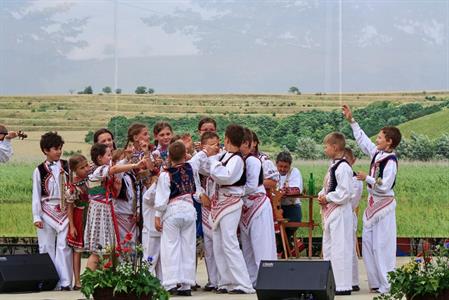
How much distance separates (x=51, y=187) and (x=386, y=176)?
10.1ft

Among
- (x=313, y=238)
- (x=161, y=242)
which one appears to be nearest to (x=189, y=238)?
(x=161, y=242)

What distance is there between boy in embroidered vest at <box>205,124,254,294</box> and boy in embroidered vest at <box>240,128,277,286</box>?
0.80 ft

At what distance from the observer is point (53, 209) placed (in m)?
12.1

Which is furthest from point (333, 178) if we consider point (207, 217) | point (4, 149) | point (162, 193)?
point (4, 149)

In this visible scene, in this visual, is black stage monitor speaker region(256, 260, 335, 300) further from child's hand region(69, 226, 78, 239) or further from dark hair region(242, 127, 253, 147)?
child's hand region(69, 226, 78, 239)

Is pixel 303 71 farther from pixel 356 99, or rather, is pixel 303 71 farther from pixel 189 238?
pixel 189 238

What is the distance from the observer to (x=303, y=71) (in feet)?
50.8

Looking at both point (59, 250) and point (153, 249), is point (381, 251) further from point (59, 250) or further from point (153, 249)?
point (59, 250)

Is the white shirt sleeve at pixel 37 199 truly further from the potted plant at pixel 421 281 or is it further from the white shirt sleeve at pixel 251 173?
the potted plant at pixel 421 281

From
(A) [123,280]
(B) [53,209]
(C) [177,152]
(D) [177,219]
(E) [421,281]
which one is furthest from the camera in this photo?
(B) [53,209]

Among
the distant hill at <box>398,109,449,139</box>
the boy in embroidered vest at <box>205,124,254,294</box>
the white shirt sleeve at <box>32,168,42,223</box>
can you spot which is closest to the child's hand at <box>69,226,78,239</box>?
the white shirt sleeve at <box>32,168,42,223</box>

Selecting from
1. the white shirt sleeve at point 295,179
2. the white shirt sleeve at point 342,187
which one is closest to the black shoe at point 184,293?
the white shirt sleeve at point 342,187

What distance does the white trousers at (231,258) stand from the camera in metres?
11.5

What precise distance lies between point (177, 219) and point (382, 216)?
1.81 m
